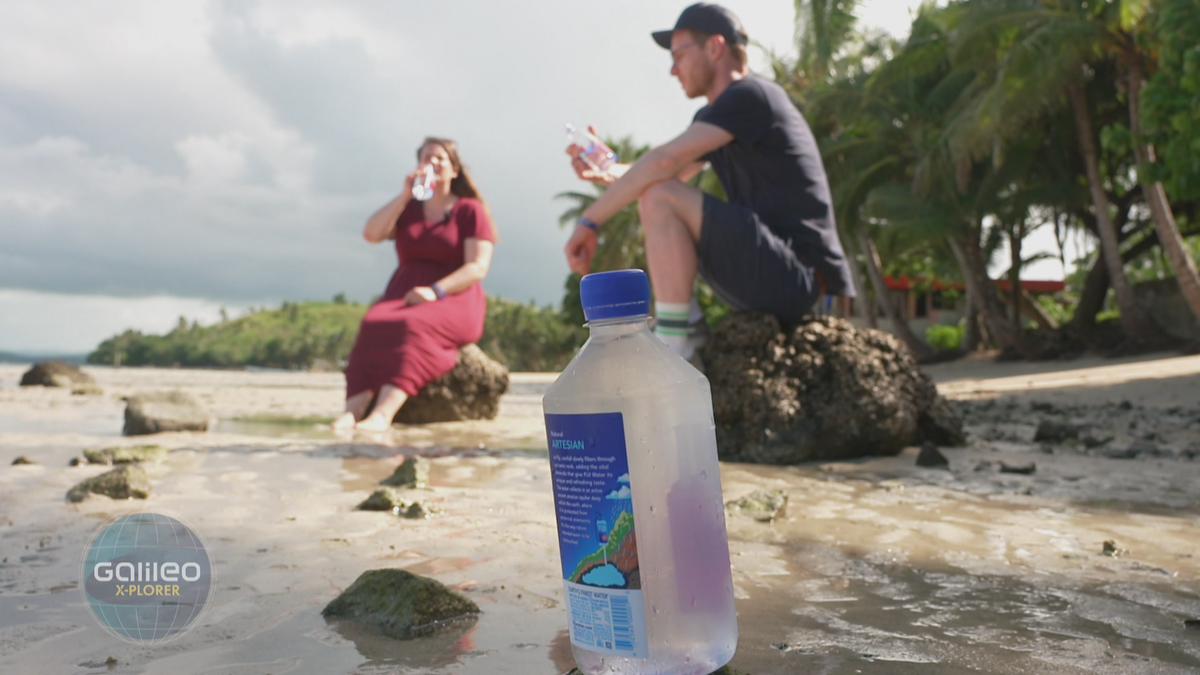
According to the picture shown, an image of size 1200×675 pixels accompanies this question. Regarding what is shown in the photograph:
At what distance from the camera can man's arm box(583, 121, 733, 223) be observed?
367 cm

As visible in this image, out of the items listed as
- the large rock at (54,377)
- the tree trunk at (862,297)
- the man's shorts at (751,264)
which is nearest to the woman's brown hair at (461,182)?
the man's shorts at (751,264)

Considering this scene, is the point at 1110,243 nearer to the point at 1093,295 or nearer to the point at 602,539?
the point at 1093,295

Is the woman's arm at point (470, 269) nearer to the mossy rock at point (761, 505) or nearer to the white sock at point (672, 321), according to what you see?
the white sock at point (672, 321)

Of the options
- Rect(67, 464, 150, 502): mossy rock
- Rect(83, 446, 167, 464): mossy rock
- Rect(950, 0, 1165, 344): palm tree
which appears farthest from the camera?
Rect(950, 0, 1165, 344): palm tree

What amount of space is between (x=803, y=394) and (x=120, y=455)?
3.04m

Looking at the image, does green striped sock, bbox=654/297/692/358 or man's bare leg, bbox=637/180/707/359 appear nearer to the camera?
man's bare leg, bbox=637/180/707/359

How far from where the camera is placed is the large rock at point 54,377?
11.4 meters

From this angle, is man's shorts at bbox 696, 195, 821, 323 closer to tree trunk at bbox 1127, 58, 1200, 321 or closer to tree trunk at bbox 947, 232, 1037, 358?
tree trunk at bbox 1127, 58, 1200, 321

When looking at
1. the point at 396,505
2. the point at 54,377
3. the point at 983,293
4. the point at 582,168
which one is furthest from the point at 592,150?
the point at 983,293

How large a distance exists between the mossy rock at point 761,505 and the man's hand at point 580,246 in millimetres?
1307

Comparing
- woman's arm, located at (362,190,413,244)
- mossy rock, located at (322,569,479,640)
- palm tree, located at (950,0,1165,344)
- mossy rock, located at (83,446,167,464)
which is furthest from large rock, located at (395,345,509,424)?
palm tree, located at (950,0,1165,344)

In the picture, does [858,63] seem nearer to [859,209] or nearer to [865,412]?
[859,209]

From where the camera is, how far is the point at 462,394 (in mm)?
6098

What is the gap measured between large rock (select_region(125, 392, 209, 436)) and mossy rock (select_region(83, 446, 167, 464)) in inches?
50.7
